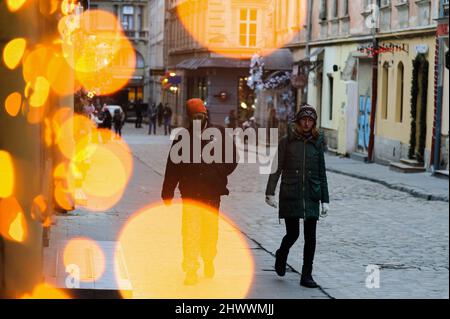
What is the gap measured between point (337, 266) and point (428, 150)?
17401 mm

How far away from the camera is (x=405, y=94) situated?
32.0m

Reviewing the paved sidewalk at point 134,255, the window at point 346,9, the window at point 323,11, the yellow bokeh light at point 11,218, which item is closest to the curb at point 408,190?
the paved sidewalk at point 134,255

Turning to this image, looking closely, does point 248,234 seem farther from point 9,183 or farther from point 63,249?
point 9,183

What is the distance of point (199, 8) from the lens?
68.4 metres

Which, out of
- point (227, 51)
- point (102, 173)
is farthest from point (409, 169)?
point (227, 51)

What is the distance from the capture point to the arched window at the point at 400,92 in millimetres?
32375

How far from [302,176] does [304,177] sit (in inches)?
0.9

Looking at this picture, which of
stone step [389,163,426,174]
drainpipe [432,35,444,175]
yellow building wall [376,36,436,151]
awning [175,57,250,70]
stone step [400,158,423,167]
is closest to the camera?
drainpipe [432,35,444,175]

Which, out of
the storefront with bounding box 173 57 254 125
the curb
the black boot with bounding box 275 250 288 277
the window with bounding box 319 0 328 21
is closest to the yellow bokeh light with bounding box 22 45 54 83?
the black boot with bounding box 275 250 288 277

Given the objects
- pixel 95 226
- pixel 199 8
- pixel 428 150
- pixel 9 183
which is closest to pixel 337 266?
pixel 95 226

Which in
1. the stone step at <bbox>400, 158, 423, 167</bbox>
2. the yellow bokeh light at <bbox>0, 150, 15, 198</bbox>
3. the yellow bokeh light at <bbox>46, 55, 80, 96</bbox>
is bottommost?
the stone step at <bbox>400, 158, 423, 167</bbox>

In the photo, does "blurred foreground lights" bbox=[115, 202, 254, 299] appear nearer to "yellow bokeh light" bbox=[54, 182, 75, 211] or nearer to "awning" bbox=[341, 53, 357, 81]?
"yellow bokeh light" bbox=[54, 182, 75, 211]

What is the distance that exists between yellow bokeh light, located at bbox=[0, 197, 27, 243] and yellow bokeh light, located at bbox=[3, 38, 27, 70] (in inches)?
28.1

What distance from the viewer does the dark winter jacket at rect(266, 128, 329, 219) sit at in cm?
1087
